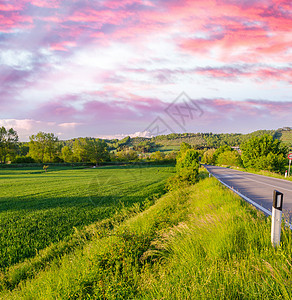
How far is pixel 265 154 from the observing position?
40188 millimetres

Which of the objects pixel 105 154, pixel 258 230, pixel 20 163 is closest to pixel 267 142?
→ pixel 258 230

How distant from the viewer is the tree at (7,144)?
7119cm

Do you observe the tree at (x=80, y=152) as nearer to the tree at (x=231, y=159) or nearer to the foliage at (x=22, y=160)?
the foliage at (x=22, y=160)

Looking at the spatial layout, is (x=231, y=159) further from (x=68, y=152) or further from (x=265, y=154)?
(x=68, y=152)

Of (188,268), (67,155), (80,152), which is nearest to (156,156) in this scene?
(80,152)

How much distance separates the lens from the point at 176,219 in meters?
6.24

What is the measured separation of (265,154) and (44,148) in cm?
8737

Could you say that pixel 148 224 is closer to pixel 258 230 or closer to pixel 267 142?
pixel 258 230

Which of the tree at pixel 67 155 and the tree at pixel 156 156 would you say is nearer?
the tree at pixel 156 156

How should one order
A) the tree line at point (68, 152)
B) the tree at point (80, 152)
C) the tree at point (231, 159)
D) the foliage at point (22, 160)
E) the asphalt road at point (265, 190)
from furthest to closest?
1. the tree at point (80, 152)
2. the tree line at point (68, 152)
3. the foliage at point (22, 160)
4. the tree at point (231, 159)
5. the asphalt road at point (265, 190)

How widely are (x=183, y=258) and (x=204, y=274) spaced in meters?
0.91

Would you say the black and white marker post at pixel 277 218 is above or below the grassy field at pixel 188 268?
above

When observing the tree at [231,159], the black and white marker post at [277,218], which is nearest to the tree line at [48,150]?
the tree at [231,159]

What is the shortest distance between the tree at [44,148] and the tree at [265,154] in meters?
78.0
